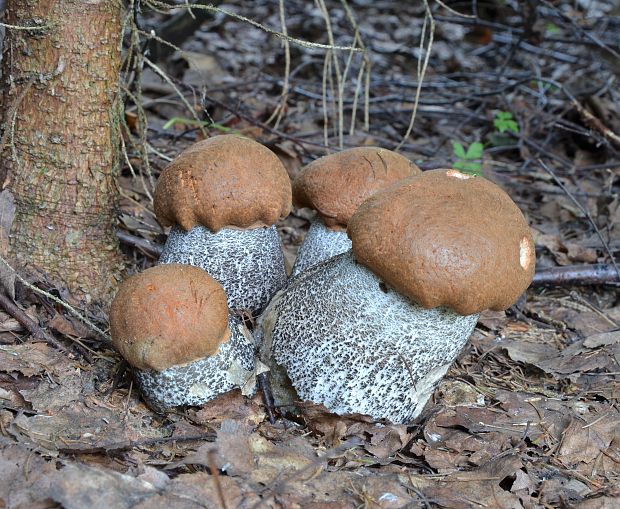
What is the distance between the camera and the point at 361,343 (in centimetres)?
283

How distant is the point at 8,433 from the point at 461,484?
1742mm

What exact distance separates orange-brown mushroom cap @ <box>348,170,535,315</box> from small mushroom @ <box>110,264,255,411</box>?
69cm

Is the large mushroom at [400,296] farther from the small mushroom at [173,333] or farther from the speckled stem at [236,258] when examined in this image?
the small mushroom at [173,333]

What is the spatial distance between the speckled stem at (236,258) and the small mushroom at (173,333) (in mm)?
483

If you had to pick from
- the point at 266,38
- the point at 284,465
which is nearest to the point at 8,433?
the point at 284,465

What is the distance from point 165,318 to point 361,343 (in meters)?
0.85

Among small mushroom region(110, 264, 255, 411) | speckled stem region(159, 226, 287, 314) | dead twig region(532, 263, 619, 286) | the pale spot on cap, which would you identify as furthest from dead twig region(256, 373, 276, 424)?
dead twig region(532, 263, 619, 286)

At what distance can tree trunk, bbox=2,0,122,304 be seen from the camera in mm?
3000

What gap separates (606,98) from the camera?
7242 mm

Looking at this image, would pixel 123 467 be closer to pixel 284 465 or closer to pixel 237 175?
pixel 284 465

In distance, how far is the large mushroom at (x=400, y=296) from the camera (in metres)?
2.42

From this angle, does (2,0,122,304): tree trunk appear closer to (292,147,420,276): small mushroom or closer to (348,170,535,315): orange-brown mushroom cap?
(292,147,420,276): small mushroom

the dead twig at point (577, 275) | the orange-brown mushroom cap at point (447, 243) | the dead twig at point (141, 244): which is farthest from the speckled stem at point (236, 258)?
the dead twig at point (577, 275)

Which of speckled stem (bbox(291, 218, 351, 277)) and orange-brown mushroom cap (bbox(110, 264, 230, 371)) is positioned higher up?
orange-brown mushroom cap (bbox(110, 264, 230, 371))
